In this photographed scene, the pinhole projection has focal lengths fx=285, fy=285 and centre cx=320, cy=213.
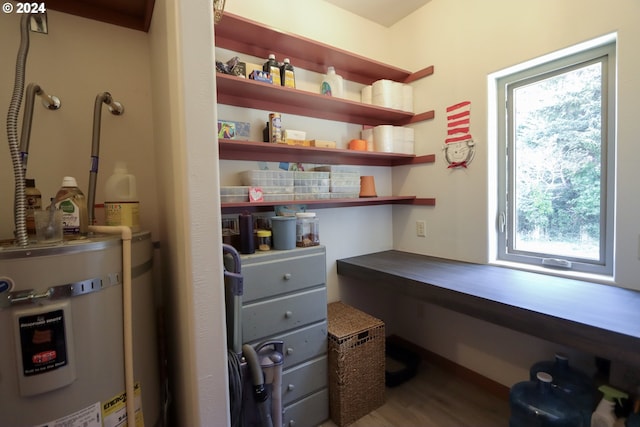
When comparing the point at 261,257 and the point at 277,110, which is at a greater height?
the point at 277,110

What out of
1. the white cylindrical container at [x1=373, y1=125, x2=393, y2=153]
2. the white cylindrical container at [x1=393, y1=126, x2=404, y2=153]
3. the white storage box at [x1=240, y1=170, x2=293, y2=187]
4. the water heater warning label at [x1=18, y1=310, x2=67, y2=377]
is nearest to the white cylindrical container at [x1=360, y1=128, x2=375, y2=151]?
the white cylindrical container at [x1=373, y1=125, x2=393, y2=153]

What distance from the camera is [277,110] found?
1.88 metres

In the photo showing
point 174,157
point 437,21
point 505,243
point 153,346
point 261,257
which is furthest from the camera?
point 437,21

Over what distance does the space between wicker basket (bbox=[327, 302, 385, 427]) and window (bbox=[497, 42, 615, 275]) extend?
105cm

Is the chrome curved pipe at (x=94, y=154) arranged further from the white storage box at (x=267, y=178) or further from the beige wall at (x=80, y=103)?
the white storage box at (x=267, y=178)

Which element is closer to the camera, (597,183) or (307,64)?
(597,183)

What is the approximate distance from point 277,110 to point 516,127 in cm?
157

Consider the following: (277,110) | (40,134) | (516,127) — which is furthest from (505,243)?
(40,134)

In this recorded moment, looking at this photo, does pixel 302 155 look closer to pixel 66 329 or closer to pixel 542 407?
pixel 66 329

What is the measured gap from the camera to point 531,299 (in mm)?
1311

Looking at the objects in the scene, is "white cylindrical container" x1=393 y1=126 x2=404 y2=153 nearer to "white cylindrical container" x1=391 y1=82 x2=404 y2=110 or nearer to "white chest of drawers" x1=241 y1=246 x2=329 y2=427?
"white cylindrical container" x1=391 y1=82 x2=404 y2=110

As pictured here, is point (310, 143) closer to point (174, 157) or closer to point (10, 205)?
point (174, 157)

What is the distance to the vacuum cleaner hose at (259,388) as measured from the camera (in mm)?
1171

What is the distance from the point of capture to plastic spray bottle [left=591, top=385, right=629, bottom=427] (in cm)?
122
